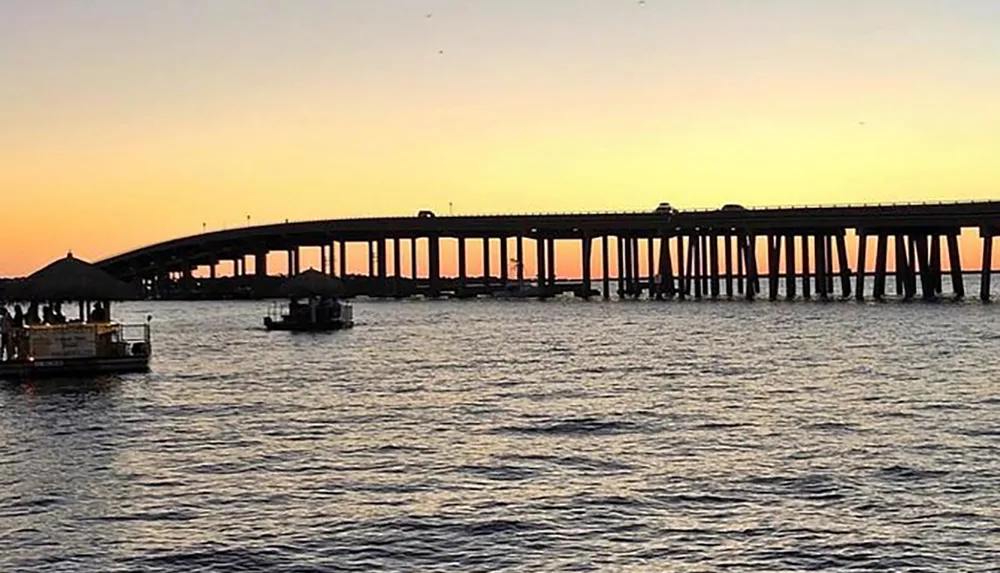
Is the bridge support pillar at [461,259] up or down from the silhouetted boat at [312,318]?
up

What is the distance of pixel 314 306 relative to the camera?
98.2 m

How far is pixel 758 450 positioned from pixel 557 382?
67.7ft

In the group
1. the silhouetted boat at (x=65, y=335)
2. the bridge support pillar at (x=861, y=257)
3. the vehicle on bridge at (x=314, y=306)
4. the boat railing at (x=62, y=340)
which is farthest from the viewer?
the bridge support pillar at (x=861, y=257)

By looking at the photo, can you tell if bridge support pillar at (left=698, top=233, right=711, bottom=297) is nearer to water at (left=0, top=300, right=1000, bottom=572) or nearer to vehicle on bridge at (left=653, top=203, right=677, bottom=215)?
vehicle on bridge at (left=653, top=203, right=677, bottom=215)

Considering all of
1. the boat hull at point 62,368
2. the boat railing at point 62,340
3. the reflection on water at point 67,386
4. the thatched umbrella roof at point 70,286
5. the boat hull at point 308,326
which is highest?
the thatched umbrella roof at point 70,286

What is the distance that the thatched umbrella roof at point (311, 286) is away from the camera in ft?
301

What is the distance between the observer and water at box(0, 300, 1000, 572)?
2062cm

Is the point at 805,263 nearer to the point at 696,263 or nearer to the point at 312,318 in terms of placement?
the point at 696,263

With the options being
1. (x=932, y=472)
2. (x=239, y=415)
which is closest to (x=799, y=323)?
(x=239, y=415)

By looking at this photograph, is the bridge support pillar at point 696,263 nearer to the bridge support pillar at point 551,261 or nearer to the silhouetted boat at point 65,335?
the bridge support pillar at point 551,261

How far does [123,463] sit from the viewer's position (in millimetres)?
29672

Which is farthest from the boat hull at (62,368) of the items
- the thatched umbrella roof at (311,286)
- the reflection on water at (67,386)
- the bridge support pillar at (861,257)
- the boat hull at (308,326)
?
the bridge support pillar at (861,257)

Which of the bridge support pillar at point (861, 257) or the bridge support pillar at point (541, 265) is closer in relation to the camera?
the bridge support pillar at point (861, 257)

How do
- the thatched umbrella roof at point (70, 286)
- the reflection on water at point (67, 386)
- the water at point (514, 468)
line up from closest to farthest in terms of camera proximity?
the water at point (514, 468) → the reflection on water at point (67, 386) → the thatched umbrella roof at point (70, 286)
